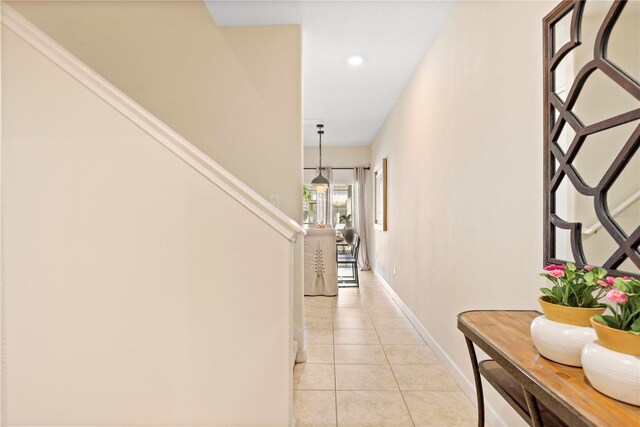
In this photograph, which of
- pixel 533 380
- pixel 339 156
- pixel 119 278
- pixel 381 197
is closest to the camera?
pixel 533 380

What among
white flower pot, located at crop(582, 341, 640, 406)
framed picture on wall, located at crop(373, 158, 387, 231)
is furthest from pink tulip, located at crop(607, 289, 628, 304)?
framed picture on wall, located at crop(373, 158, 387, 231)

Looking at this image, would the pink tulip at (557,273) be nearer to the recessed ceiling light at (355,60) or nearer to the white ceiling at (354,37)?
the white ceiling at (354,37)

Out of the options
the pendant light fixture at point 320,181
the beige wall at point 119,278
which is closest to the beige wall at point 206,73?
the beige wall at point 119,278

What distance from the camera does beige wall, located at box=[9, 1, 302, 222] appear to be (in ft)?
8.52

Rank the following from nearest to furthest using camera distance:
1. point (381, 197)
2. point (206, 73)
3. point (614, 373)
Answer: point (614, 373)
point (206, 73)
point (381, 197)

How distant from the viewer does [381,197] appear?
18.2ft

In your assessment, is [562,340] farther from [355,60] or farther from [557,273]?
[355,60]

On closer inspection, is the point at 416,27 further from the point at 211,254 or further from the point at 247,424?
the point at 247,424

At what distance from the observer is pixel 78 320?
62.2 inches

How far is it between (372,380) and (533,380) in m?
1.59

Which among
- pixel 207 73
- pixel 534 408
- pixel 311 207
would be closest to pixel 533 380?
pixel 534 408

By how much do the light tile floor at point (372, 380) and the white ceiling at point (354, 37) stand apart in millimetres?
2578

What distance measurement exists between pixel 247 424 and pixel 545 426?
124 cm

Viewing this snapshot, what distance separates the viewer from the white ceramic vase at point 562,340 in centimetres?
85
